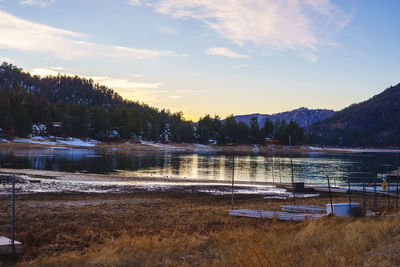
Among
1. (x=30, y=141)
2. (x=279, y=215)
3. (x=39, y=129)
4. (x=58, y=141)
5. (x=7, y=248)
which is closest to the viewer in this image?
(x=7, y=248)

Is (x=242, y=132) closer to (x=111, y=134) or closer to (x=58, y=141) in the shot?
(x=111, y=134)

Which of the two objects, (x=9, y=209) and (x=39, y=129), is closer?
(x=9, y=209)

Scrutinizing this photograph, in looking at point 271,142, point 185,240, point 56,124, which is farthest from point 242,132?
point 185,240

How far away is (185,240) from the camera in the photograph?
10531mm

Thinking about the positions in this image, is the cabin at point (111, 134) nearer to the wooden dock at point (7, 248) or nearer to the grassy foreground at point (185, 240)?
the grassy foreground at point (185, 240)

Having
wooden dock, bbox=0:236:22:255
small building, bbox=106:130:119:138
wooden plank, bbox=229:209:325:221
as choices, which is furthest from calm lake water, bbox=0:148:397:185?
small building, bbox=106:130:119:138

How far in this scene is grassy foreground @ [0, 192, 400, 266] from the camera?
7.73m

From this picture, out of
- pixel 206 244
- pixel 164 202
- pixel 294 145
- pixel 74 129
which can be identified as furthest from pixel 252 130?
pixel 206 244

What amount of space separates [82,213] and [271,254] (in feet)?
36.6

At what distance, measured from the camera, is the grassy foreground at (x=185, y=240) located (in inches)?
305

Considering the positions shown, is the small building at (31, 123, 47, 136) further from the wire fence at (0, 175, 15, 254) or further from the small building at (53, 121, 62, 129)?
the wire fence at (0, 175, 15, 254)

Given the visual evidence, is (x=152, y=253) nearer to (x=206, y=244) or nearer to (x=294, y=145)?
(x=206, y=244)

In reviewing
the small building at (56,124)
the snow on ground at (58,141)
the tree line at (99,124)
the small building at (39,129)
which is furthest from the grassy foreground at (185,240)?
the small building at (56,124)

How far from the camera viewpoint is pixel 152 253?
885 cm
